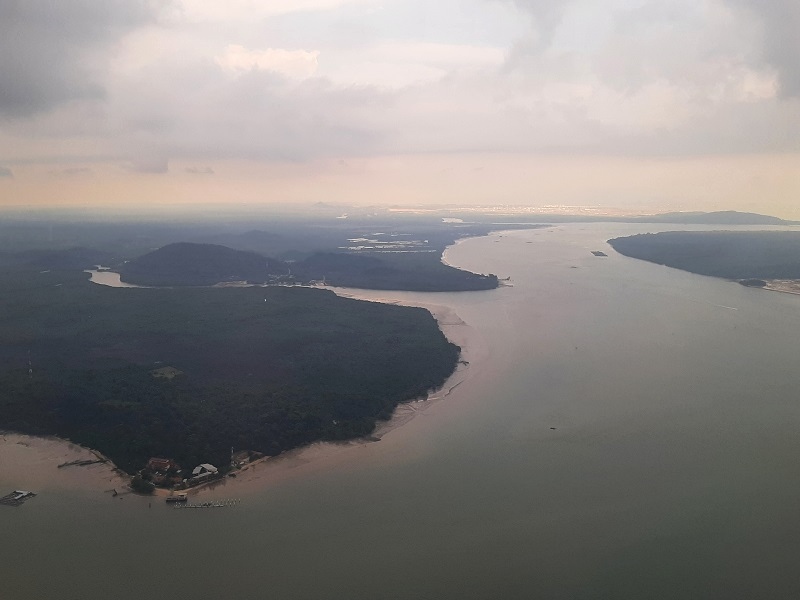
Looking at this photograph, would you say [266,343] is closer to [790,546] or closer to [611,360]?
[611,360]

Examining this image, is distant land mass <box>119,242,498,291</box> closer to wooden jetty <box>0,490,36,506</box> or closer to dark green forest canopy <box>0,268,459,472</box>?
dark green forest canopy <box>0,268,459,472</box>

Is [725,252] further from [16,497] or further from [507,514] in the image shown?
[16,497]

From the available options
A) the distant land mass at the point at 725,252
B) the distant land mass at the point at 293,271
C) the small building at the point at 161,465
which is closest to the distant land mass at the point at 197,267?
the distant land mass at the point at 293,271

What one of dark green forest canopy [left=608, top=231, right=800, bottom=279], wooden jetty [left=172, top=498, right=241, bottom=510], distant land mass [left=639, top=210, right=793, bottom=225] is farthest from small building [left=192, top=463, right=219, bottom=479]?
distant land mass [left=639, top=210, right=793, bottom=225]

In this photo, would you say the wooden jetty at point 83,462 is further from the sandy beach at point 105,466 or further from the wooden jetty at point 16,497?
the wooden jetty at point 16,497

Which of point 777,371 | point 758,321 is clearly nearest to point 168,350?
point 777,371

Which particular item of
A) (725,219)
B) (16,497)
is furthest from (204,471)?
(725,219)

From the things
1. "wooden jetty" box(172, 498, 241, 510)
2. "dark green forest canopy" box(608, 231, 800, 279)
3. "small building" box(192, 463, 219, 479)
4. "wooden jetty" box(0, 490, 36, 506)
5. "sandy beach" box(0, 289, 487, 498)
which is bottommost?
"wooden jetty" box(0, 490, 36, 506)
